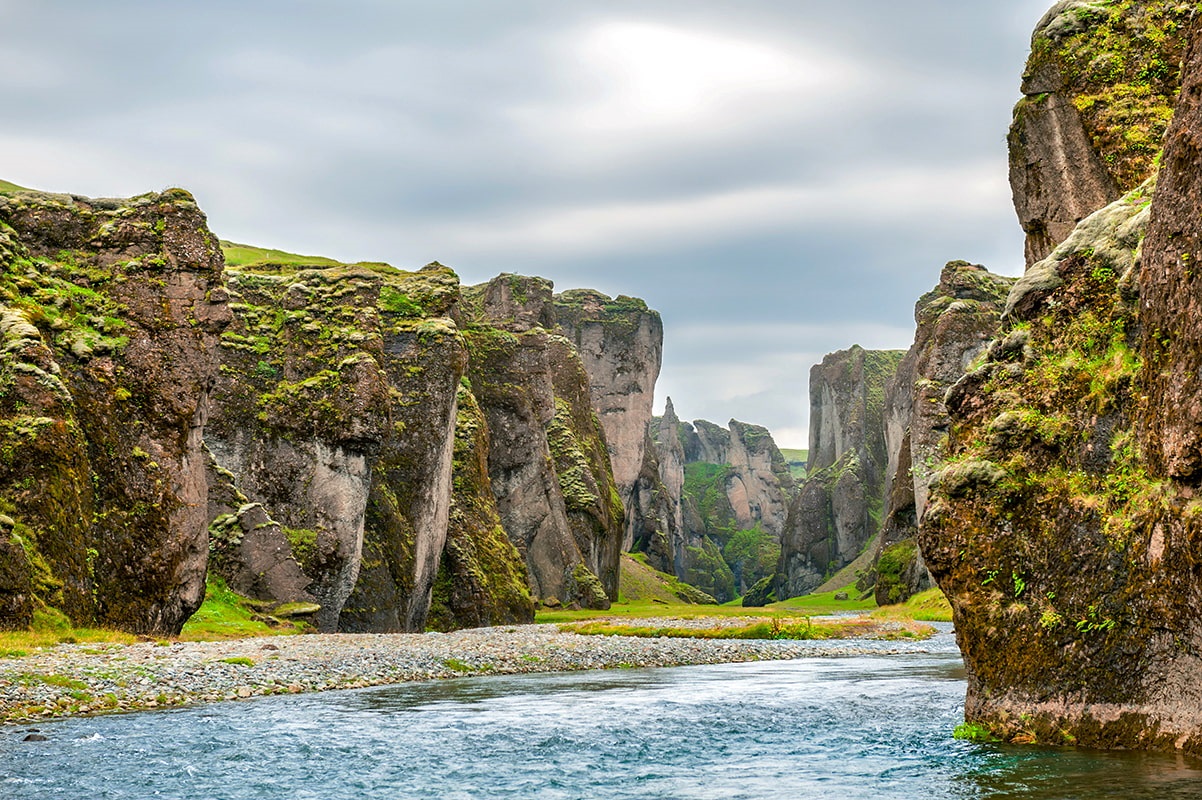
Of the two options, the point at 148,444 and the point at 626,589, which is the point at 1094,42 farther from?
the point at 626,589

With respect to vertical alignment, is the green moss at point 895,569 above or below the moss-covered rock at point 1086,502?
below

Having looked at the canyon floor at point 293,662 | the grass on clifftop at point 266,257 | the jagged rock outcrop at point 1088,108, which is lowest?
the canyon floor at point 293,662

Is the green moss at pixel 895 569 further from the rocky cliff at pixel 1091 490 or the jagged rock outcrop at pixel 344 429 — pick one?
the rocky cliff at pixel 1091 490

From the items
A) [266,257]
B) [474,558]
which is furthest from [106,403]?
[266,257]

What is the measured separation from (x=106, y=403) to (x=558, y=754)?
1285 inches

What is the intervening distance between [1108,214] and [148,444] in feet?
131

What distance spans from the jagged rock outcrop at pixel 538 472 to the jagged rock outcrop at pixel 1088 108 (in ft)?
258

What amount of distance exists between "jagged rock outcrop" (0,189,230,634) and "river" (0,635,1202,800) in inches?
581

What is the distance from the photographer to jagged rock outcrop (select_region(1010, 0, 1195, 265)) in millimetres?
31219

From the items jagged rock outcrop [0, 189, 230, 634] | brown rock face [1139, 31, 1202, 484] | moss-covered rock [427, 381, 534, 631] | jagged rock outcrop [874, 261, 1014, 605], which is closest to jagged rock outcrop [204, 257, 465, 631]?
moss-covered rock [427, 381, 534, 631]

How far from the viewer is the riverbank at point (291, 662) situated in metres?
28.2

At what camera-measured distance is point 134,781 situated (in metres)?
18.8

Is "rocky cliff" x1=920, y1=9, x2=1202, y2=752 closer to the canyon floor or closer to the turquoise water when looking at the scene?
the turquoise water

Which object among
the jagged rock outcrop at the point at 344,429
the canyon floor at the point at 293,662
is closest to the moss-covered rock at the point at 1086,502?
the canyon floor at the point at 293,662
